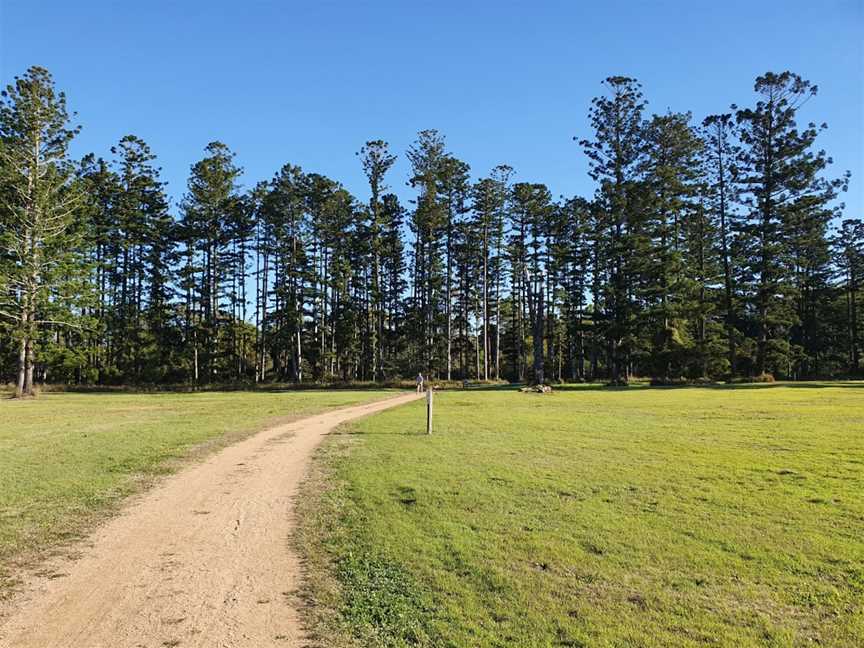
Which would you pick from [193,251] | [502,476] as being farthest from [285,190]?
Result: [502,476]

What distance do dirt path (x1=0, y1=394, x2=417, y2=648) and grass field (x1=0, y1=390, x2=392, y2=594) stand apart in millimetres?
648

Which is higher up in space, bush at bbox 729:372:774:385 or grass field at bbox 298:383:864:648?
bush at bbox 729:372:774:385

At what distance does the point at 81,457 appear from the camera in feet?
36.3

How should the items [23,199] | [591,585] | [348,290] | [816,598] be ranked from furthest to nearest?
[348,290] → [23,199] → [591,585] → [816,598]

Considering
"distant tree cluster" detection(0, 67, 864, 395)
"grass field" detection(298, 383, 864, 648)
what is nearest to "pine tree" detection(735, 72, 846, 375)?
"distant tree cluster" detection(0, 67, 864, 395)

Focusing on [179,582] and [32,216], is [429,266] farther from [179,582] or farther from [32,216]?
[179,582]

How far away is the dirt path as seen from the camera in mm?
3885

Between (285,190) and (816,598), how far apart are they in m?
51.9

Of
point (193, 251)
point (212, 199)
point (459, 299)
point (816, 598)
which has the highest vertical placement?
point (212, 199)

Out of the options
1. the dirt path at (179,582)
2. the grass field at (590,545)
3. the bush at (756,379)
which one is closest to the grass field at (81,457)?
the dirt path at (179,582)

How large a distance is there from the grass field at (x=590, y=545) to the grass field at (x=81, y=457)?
9.40 feet

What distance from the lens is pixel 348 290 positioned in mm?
56656

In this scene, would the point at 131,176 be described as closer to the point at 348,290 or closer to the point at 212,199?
the point at 212,199

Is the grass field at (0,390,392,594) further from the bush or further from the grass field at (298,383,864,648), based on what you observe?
the bush
